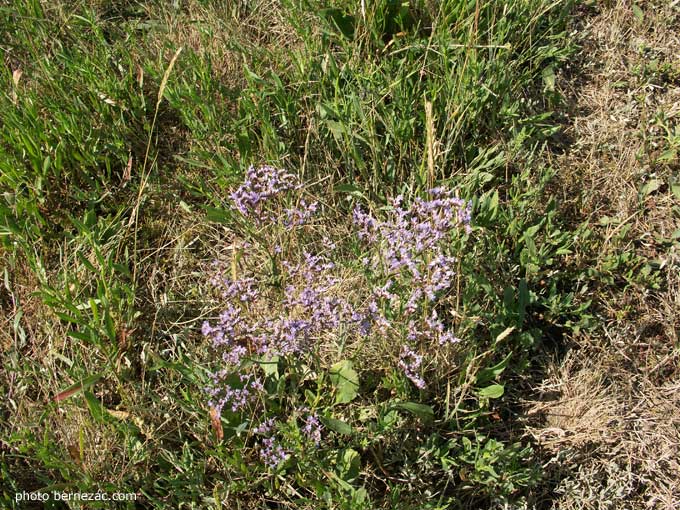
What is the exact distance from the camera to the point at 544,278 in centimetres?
270

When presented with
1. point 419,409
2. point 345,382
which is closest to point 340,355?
point 345,382

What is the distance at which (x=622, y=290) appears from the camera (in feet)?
8.96

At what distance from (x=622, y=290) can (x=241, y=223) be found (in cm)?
163

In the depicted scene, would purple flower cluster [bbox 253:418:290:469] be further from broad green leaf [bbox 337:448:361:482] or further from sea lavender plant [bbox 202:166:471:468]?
broad green leaf [bbox 337:448:361:482]

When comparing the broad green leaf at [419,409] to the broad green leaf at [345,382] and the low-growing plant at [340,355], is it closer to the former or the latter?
the low-growing plant at [340,355]

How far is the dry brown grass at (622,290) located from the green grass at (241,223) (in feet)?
0.33

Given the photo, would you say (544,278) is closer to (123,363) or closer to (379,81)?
(379,81)

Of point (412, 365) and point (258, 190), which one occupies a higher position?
point (258, 190)

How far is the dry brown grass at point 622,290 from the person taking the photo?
2426 mm

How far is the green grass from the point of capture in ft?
7.49

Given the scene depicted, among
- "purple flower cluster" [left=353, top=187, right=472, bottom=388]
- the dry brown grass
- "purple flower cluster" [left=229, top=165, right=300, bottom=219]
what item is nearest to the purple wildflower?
"purple flower cluster" [left=353, top=187, right=472, bottom=388]

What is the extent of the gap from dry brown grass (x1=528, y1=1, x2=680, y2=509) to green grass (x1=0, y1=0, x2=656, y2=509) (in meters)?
0.10

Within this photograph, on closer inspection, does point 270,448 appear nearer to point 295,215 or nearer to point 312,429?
point 312,429

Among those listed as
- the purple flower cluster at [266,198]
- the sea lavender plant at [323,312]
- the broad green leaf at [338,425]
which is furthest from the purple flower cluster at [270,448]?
the purple flower cluster at [266,198]
